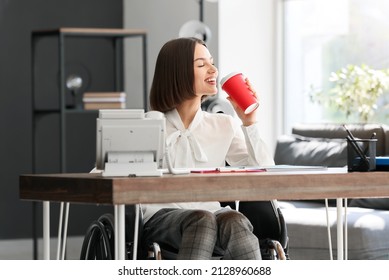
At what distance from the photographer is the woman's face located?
333 centimetres

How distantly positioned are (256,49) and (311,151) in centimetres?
168

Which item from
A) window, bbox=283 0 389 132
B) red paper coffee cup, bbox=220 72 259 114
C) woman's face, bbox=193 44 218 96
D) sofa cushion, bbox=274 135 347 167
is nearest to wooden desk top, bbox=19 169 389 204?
red paper coffee cup, bbox=220 72 259 114

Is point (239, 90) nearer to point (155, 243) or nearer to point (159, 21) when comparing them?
point (155, 243)

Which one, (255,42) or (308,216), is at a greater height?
(255,42)

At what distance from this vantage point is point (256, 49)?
22.4 feet

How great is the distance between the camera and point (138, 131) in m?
2.76

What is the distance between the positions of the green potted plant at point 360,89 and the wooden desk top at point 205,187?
3.23m

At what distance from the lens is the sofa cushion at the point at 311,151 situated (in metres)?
5.20

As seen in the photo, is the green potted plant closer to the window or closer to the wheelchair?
the window

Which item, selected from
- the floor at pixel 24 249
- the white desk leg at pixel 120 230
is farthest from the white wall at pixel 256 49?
the white desk leg at pixel 120 230

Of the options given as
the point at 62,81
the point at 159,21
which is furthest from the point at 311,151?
the point at 159,21
